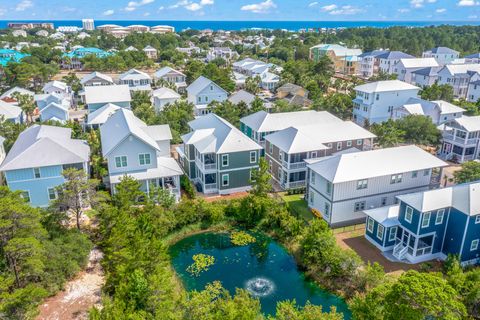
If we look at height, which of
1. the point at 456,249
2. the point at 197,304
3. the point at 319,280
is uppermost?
the point at 197,304

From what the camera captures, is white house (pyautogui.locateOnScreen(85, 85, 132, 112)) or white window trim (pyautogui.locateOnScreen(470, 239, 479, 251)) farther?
white house (pyautogui.locateOnScreen(85, 85, 132, 112))

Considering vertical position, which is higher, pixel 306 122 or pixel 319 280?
pixel 306 122

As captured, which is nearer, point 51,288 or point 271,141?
point 51,288

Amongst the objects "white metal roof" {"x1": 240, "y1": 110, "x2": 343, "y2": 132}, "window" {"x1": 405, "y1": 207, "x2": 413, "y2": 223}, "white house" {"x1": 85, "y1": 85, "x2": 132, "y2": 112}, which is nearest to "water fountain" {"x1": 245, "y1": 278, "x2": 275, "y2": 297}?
"window" {"x1": 405, "y1": 207, "x2": 413, "y2": 223}

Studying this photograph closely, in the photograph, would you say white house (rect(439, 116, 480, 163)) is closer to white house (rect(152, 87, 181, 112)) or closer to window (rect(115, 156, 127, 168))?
window (rect(115, 156, 127, 168))

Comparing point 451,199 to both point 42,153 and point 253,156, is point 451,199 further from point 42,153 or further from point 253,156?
point 42,153

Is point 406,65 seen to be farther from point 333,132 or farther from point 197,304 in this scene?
point 197,304

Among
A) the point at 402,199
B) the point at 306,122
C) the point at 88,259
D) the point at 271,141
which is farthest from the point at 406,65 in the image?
the point at 88,259
